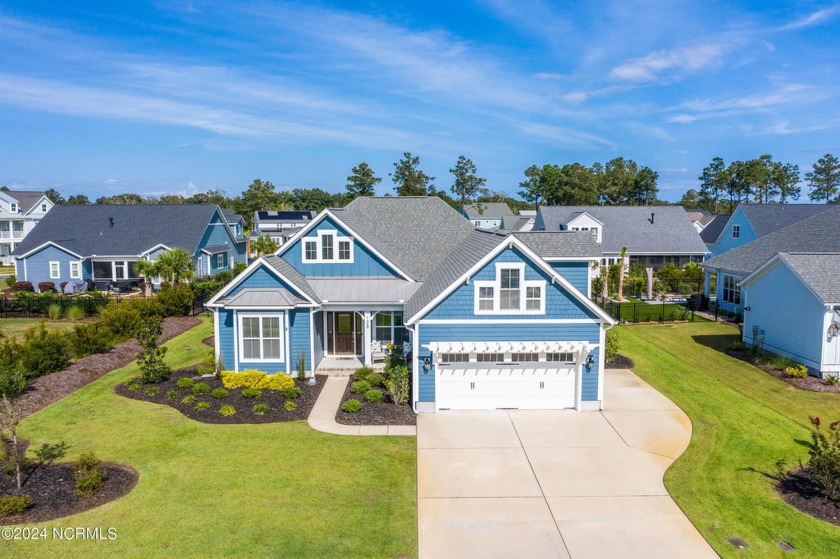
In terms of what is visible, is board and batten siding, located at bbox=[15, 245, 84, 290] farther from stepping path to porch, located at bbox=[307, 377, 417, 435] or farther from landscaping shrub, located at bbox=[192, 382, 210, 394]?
stepping path to porch, located at bbox=[307, 377, 417, 435]

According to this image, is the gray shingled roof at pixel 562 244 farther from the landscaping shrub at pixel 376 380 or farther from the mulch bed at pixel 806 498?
the mulch bed at pixel 806 498

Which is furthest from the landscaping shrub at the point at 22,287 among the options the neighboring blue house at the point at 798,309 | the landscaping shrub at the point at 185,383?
the neighboring blue house at the point at 798,309

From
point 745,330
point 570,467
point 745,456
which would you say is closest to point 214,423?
point 570,467

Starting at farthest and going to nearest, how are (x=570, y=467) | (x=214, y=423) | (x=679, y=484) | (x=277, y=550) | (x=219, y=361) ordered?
(x=219, y=361) → (x=214, y=423) → (x=570, y=467) → (x=679, y=484) → (x=277, y=550)

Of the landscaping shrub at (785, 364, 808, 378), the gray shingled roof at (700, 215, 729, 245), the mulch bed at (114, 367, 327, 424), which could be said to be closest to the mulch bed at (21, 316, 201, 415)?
the mulch bed at (114, 367, 327, 424)

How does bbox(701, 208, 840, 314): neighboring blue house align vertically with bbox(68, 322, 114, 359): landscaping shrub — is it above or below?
above

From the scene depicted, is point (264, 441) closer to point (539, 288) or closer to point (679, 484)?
point (539, 288)
